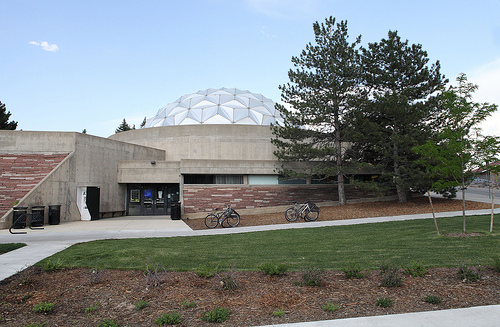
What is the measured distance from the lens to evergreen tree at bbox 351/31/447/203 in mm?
18578

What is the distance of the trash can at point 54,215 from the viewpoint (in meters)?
16.6

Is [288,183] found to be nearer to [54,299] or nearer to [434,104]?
[434,104]

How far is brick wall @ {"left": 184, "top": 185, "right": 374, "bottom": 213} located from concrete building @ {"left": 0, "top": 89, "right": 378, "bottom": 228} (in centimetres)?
6

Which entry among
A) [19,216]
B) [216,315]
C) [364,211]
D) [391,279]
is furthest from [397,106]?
[19,216]

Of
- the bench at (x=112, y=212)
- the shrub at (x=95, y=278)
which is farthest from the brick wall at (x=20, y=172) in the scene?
the shrub at (x=95, y=278)

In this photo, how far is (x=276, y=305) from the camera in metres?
4.61

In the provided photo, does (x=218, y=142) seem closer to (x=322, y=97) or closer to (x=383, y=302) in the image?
(x=322, y=97)

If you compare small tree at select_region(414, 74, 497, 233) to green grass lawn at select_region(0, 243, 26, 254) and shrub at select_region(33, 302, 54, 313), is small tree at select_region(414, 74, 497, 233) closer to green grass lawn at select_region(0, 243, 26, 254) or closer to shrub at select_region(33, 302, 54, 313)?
shrub at select_region(33, 302, 54, 313)

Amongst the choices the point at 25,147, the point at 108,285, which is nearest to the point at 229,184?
the point at 25,147

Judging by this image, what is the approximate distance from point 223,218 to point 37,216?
843cm

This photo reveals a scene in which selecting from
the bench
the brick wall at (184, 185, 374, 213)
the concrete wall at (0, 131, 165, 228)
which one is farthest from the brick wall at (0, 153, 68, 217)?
the brick wall at (184, 185, 374, 213)

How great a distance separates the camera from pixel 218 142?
1015 inches

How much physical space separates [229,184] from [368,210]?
8524 mm

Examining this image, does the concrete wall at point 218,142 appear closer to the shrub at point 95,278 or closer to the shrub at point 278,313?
the shrub at point 95,278
